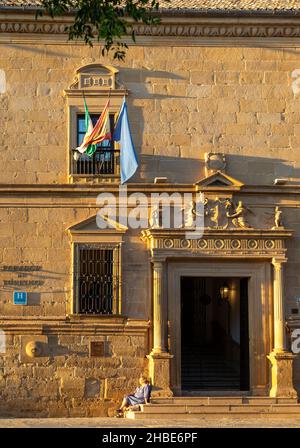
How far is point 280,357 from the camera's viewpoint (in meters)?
21.5

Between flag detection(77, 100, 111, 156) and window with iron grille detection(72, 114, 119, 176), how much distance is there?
0.37 metres

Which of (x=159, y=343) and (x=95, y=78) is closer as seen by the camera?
(x=159, y=343)

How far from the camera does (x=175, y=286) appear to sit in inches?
866

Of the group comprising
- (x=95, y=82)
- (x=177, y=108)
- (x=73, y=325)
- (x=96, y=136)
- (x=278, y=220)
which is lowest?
(x=73, y=325)

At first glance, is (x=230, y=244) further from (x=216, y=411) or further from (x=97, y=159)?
(x=216, y=411)

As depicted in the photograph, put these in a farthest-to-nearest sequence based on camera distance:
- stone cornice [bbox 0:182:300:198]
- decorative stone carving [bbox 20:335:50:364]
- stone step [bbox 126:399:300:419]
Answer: stone cornice [bbox 0:182:300:198] < decorative stone carving [bbox 20:335:50:364] < stone step [bbox 126:399:300:419]

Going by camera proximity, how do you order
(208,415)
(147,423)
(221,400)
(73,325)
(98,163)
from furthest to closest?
(98,163)
(73,325)
(221,400)
(208,415)
(147,423)

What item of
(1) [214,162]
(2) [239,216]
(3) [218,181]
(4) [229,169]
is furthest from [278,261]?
(1) [214,162]

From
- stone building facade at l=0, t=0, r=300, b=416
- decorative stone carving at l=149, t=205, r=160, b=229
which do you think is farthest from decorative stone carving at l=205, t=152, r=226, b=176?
decorative stone carving at l=149, t=205, r=160, b=229

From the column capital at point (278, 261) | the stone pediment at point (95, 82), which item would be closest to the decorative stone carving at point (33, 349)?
the column capital at point (278, 261)

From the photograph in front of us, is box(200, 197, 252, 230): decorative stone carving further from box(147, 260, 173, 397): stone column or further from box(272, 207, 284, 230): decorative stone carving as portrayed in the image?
box(147, 260, 173, 397): stone column

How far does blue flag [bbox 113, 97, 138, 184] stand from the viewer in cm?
2177

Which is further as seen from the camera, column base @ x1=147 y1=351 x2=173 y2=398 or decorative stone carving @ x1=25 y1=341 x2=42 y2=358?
decorative stone carving @ x1=25 y1=341 x2=42 y2=358

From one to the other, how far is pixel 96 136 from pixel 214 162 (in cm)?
264
